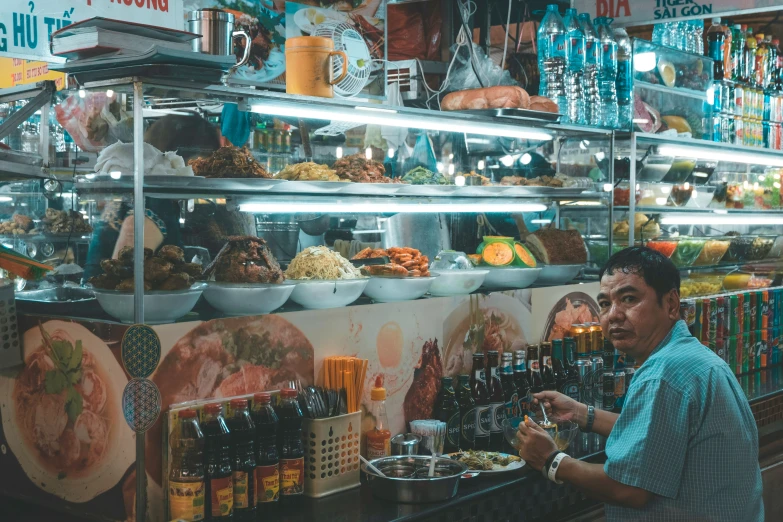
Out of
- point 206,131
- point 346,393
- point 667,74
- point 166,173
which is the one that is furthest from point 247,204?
point 667,74

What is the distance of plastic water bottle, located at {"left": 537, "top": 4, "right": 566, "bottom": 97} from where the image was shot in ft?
14.9

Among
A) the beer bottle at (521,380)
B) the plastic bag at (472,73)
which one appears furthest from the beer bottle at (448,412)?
the plastic bag at (472,73)

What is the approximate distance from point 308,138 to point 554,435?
1522mm

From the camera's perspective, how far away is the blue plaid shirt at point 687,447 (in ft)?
7.85

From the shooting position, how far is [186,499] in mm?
2537

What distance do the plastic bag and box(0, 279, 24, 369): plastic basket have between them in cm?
247

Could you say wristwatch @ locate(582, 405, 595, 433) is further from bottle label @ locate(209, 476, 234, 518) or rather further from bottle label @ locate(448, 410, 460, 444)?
bottle label @ locate(209, 476, 234, 518)

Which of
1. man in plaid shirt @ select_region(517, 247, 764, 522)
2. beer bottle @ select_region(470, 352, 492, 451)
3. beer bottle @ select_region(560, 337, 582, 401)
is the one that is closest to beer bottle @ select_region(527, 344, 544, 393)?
beer bottle @ select_region(560, 337, 582, 401)

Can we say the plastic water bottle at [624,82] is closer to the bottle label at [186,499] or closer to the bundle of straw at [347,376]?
the bundle of straw at [347,376]

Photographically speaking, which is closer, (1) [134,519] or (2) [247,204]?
(1) [134,519]

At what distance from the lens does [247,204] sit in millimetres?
3270

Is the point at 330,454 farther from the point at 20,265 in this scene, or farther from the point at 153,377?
the point at 20,265

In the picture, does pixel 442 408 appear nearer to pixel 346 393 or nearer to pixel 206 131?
pixel 346 393

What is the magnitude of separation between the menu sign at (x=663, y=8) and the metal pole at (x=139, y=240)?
3169 mm
